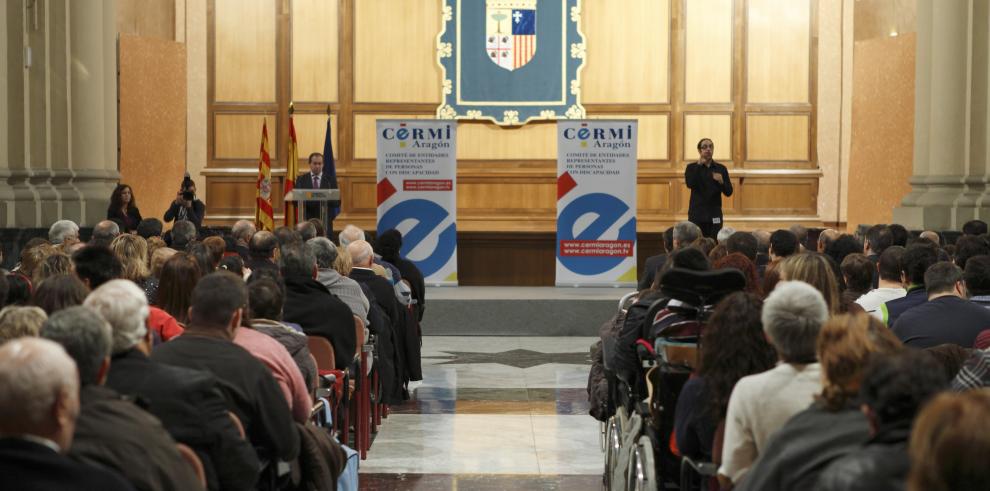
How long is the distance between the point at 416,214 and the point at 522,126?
A: 3278 millimetres

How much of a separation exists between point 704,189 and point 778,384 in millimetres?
9945

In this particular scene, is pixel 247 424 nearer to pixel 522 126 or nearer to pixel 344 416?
pixel 344 416

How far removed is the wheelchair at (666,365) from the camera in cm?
505

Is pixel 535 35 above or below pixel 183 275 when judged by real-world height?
above

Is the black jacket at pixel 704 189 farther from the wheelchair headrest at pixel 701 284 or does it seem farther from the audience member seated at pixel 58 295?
the audience member seated at pixel 58 295

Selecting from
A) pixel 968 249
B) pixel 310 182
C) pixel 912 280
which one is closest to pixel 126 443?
pixel 912 280

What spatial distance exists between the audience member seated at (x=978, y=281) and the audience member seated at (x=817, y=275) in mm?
1051

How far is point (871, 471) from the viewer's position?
2.67m

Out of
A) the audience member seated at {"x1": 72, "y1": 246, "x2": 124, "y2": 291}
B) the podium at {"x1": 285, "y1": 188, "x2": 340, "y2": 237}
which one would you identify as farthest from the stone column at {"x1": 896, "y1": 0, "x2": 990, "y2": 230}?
the audience member seated at {"x1": 72, "y1": 246, "x2": 124, "y2": 291}

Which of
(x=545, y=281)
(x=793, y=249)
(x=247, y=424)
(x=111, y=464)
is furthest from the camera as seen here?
(x=545, y=281)

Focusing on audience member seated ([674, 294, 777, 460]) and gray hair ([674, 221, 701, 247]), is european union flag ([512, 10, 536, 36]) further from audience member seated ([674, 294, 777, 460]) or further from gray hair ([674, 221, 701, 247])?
audience member seated ([674, 294, 777, 460])

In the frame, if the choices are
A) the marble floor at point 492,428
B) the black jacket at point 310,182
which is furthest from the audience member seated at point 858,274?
the black jacket at point 310,182

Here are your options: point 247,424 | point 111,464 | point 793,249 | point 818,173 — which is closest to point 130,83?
point 818,173

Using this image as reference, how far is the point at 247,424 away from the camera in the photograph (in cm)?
430
